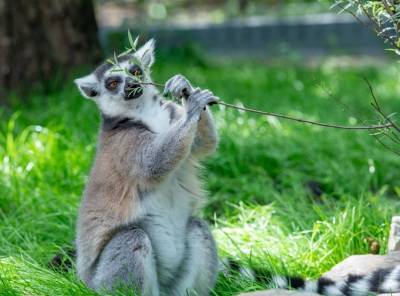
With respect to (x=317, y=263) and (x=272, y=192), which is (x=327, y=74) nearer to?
(x=272, y=192)

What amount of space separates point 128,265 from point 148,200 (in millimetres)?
353

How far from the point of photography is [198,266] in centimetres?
378

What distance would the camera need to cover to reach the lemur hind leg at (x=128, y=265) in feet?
11.6

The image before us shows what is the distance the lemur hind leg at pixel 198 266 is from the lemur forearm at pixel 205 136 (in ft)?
1.37

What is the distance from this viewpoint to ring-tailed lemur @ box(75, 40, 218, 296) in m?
3.63

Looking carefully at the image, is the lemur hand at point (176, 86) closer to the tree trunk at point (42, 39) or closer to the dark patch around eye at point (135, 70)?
the dark patch around eye at point (135, 70)

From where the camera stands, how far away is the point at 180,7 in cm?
1631

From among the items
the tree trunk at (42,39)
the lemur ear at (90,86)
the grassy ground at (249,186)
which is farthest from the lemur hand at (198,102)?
the tree trunk at (42,39)

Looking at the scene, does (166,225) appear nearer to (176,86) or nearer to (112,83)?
(176,86)

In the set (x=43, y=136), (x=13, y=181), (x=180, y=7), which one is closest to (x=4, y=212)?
(x=13, y=181)

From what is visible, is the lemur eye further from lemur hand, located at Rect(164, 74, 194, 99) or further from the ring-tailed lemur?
lemur hand, located at Rect(164, 74, 194, 99)

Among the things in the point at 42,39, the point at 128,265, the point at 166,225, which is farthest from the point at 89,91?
the point at 42,39

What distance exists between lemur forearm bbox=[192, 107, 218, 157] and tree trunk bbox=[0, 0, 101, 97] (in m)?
4.48

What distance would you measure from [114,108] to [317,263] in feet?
4.35
